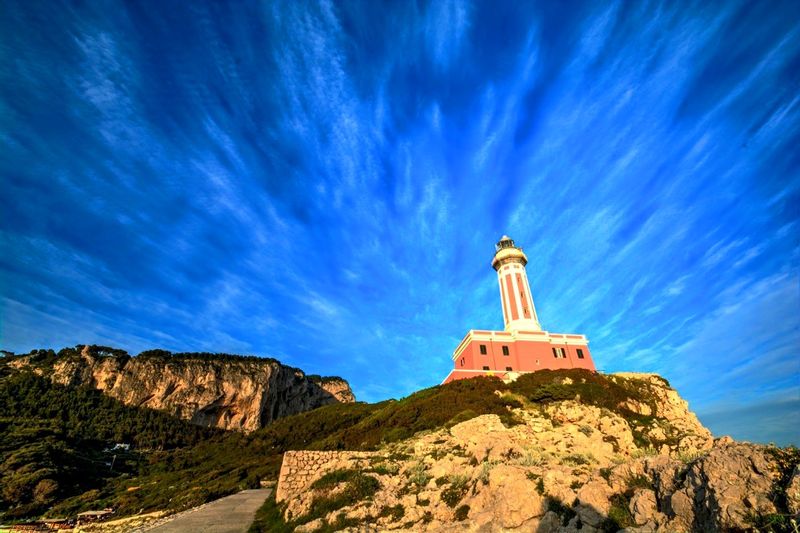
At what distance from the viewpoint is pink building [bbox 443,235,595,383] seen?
35719 mm

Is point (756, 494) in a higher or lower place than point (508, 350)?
lower

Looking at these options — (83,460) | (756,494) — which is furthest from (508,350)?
(83,460)

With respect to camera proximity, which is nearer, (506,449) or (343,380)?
(506,449)

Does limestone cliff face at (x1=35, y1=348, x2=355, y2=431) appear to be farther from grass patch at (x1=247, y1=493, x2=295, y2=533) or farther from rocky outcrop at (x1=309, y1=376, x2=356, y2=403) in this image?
grass patch at (x1=247, y1=493, x2=295, y2=533)

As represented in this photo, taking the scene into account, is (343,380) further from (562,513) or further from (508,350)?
(562,513)

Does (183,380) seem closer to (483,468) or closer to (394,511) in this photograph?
(394,511)

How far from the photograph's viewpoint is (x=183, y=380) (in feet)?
220

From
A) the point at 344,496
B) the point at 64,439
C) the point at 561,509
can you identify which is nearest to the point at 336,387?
the point at 64,439

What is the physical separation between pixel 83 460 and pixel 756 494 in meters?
50.8

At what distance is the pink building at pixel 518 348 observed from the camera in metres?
35.7

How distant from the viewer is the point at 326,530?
1063 centimetres

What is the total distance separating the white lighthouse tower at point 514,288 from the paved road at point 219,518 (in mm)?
29087

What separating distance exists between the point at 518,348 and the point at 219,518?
95.4 ft

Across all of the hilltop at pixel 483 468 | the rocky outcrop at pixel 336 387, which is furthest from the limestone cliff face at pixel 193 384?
the hilltop at pixel 483 468
